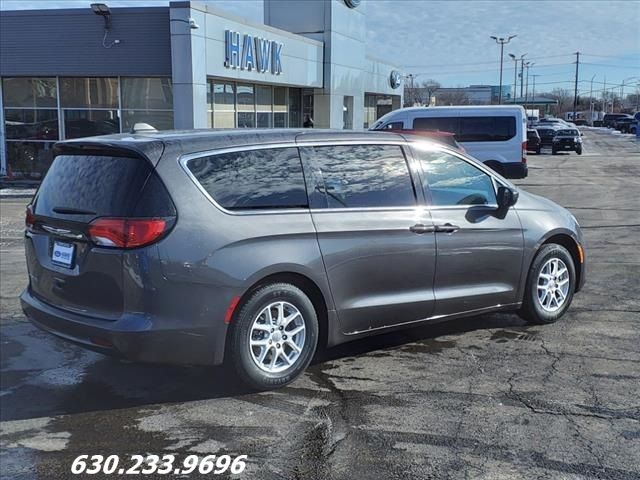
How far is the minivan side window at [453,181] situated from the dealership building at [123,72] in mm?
15304

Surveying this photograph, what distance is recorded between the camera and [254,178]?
4621 mm

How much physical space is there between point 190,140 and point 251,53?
18.7 metres

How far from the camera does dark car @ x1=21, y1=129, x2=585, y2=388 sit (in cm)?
420

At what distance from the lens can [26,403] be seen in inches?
180

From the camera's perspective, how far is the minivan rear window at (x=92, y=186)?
4.23 metres

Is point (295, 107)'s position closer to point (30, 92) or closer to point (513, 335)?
point (30, 92)

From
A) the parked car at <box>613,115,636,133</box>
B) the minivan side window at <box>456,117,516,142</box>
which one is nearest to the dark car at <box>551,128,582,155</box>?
the minivan side window at <box>456,117,516,142</box>

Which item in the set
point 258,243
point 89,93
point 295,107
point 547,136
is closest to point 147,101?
point 89,93

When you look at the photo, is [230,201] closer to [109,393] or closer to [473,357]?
[109,393]

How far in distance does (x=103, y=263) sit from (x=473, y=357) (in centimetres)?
287

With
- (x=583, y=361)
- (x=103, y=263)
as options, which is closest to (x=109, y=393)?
(x=103, y=263)

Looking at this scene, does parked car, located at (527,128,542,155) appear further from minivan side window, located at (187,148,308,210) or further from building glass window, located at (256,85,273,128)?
minivan side window, located at (187,148,308,210)

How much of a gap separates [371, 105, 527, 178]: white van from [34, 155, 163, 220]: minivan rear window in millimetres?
15044

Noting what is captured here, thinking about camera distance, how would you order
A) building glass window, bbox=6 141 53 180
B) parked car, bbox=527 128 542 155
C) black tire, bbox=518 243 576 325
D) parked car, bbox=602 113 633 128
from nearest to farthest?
black tire, bbox=518 243 576 325, building glass window, bbox=6 141 53 180, parked car, bbox=527 128 542 155, parked car, bbox=602 113 633 128
